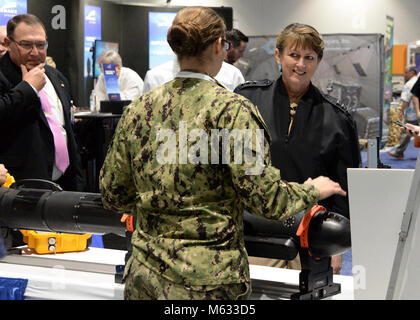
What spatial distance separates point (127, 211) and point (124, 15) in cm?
1007

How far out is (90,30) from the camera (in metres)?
10.6

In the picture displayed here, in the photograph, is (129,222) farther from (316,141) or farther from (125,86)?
(125,86)

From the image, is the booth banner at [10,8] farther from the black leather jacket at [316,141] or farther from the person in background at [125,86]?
the black leather jacket at [316,141]

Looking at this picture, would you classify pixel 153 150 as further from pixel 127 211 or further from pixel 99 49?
pixel 99 49

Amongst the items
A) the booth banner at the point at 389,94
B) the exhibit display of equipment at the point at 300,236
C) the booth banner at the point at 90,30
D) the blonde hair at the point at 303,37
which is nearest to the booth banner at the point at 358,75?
the booth banner at the point at 389,94

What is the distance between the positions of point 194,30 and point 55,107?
1889mm

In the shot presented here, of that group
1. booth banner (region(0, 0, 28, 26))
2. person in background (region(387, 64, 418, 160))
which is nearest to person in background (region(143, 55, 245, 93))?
booth banner (region(0, 0, 28, 26))

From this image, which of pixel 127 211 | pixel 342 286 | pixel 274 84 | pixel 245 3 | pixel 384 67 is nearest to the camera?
pixel 127 211

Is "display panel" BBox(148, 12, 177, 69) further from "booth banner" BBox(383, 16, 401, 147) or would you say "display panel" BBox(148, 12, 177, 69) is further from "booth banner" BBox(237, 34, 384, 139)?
"booth banner" BBox(383, 16, 401, 147)

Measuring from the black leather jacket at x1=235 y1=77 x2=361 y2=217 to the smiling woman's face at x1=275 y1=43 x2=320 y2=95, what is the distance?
0.18 feet

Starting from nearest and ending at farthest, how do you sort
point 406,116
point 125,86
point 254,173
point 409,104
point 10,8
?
point 254,173 → point 125,86 → point 10,8 → point 406,116 → point 409,104

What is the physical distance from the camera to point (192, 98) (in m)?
1.50

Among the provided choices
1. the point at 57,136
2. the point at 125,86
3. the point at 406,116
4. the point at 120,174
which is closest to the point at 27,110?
the point at 57,136
